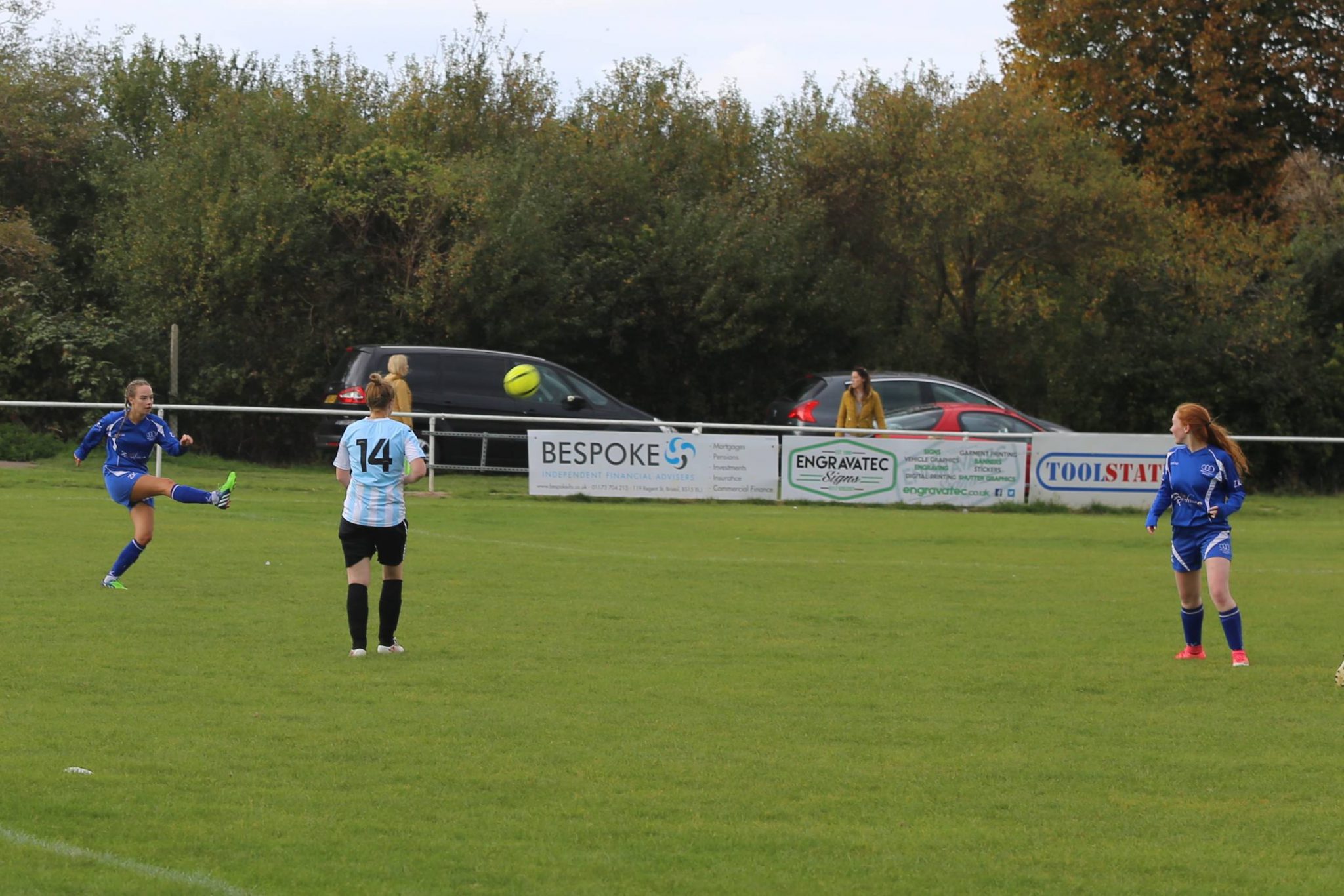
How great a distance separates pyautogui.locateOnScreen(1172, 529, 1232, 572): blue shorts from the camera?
10.5 metres

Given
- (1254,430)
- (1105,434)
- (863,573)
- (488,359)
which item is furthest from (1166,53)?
(863,573)

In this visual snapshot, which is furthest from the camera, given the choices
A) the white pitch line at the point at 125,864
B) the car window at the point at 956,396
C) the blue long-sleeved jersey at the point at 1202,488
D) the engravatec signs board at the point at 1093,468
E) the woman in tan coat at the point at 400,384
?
the car window at the point at 956,396

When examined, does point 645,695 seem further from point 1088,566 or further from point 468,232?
point 468,232

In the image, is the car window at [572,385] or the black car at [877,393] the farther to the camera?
the black car at [877,393]

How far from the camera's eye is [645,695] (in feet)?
29.5

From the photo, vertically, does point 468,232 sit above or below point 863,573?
above

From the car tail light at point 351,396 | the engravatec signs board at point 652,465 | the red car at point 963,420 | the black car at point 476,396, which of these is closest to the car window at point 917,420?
the red car at point 963,420

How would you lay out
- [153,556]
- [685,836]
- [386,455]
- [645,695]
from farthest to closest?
[153,556]
[386,455]
[645,695]
[685,836]

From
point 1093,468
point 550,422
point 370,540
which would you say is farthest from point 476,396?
point 370,540

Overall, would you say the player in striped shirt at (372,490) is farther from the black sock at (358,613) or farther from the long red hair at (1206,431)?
the long red hair at (1206,431)

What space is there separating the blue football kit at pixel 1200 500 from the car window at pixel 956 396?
632 inches

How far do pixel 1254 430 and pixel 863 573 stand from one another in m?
17.6

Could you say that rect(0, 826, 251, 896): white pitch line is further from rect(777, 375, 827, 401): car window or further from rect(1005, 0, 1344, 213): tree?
rect(1005, 0, 1344, 213): tree

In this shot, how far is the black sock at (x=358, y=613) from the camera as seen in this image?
10023mm
